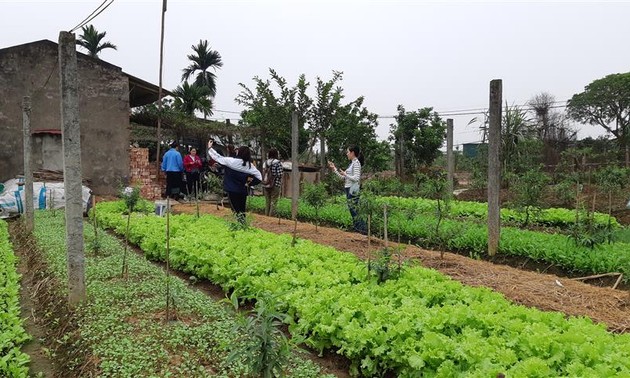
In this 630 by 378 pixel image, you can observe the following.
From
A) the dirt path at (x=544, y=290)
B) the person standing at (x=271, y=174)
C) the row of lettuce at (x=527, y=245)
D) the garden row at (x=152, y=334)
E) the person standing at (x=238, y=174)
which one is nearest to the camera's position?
the garden row at (x=152, y=334)

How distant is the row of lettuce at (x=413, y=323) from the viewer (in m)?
3.33

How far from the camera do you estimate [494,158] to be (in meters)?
8.42

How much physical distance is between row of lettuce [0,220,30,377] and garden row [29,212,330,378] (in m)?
0.38

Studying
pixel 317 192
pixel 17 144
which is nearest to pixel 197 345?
pixel 317 192

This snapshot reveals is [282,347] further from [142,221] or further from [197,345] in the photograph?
[142,221]

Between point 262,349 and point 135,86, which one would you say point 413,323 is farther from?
point 135,86

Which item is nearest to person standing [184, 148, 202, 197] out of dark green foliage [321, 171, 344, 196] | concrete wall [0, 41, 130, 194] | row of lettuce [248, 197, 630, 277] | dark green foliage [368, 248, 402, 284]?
concrete wall [0, 41, 130, 194]

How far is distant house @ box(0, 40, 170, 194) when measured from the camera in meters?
17.8

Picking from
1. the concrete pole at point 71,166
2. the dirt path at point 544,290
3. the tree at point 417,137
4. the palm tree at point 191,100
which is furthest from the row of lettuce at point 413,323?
the palm tree at point 191,100

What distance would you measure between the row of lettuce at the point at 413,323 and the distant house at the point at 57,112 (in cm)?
1429

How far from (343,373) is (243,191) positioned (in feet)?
21.7

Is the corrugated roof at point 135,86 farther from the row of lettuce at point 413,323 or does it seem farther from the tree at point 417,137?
the row of lettuce at point 413,323

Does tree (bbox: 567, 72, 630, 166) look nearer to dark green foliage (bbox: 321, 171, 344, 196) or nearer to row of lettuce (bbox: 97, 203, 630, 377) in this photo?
dark green foliage (bbox: 321, 171, 344, 196)

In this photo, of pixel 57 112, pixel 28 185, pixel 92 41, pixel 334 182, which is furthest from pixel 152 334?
pixel 92 41
